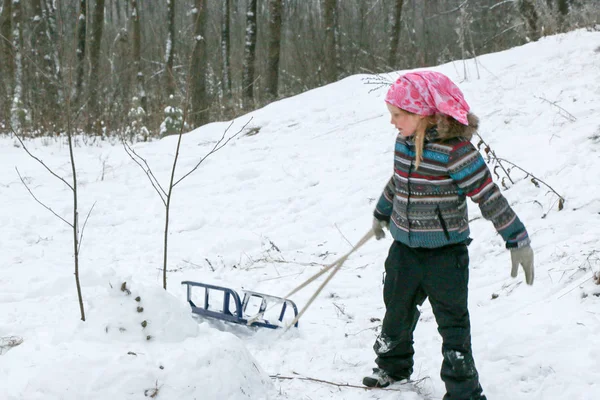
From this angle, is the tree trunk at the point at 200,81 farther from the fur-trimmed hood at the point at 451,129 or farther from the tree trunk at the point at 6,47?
the fur-trimmed hood at the point at 451,129

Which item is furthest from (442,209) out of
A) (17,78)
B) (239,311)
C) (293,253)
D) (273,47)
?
(17,78)

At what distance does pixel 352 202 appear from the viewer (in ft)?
20.0

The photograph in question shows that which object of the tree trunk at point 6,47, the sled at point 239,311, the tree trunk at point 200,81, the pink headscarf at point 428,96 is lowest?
the sled at point 239,311

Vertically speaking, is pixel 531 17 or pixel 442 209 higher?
pixel 531 17

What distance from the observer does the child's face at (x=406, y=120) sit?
265 centimetres

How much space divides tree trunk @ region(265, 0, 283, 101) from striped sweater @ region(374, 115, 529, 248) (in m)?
11.2

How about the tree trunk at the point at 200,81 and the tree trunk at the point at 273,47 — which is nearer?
the tree trunk at the point at 200,81

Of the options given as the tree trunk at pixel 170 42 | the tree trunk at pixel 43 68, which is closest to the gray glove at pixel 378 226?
the tree trunk at pixel 43 68

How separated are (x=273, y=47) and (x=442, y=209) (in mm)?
12104

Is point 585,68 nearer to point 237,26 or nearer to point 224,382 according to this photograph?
point 224,382

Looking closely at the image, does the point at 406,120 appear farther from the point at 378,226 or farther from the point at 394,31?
the point at 394,31

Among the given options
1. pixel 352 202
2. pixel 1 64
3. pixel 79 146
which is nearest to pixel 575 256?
pixel 352 202

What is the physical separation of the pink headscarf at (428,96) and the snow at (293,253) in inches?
51.9

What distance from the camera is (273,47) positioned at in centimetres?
1413
